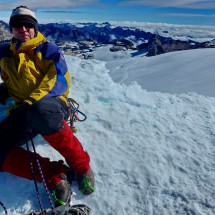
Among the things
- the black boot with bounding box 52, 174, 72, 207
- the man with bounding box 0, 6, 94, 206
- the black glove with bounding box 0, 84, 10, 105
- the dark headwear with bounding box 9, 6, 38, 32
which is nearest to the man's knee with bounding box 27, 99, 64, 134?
the man with bounding box 0, 6, 94, 206

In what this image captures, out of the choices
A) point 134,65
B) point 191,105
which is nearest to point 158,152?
point 191,105

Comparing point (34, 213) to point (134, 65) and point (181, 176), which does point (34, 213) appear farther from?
point (134, 65)

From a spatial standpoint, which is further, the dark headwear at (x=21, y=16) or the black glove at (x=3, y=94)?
the black glove at (x=3, y=94)

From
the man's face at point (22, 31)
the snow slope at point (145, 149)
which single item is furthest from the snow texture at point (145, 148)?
the man's face at point (22, 31)

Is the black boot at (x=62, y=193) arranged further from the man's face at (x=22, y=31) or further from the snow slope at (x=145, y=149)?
the man's face at (x=22, y=31)

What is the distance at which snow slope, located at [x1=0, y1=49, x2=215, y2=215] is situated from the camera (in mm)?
2605

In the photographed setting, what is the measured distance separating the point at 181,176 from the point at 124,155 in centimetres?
69

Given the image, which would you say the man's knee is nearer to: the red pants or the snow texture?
the red pants

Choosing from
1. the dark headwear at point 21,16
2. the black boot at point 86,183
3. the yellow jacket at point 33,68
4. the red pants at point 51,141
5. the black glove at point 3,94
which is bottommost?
the black boot at point 86,183

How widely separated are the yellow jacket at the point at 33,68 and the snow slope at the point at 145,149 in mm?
755

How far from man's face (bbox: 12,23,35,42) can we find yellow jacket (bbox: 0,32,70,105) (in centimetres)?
8

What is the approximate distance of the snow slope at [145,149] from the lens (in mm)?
2605

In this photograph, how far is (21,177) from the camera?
9.28ft

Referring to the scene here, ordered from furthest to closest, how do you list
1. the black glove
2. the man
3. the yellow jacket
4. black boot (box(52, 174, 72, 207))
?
the black glove, the yellow jacket, the man, black boot (box(52, 174, 72, 207))
